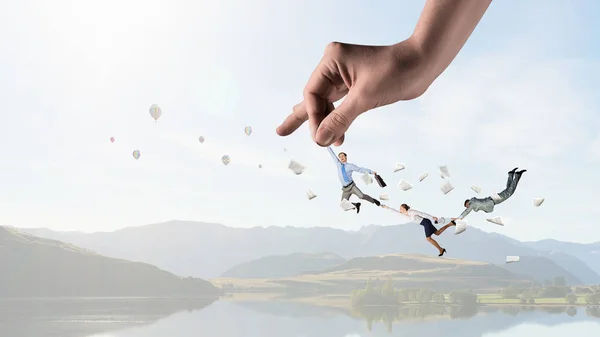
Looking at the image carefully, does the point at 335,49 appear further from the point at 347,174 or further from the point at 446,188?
the point at 446,188

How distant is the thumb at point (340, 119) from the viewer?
215 centimetres

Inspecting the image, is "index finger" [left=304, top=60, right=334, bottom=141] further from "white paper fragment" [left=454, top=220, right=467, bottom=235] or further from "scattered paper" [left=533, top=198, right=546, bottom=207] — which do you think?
"scattered paper" [left=533, top=198, right=546, bottom=207]

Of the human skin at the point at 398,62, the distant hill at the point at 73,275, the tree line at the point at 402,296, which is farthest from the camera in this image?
the distant hill at the point at 73,275

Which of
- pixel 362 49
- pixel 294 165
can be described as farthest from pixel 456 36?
pixel 294 165

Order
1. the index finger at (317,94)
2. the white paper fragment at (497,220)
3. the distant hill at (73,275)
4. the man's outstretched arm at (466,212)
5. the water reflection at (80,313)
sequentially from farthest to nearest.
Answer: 1. the distant hill at (73,275)
2. the water reflection at (80,313)
3. the white paper fragment at (497,220)
4. the man's outstretched arm at (466,212)
5. the index finger at (317,94)

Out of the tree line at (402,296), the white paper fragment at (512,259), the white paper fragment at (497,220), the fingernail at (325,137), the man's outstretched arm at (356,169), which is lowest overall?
the white paper fragment at (512,259)

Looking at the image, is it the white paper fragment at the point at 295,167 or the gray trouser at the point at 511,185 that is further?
the white paper fragment at the point at 295,167

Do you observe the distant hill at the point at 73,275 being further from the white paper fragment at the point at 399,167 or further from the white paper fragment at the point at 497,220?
the white paper fragment at the point at 497,220

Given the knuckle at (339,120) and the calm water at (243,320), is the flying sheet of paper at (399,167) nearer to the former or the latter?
the knuckle at (339,120)

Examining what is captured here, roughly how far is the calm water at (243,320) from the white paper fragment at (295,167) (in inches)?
2796

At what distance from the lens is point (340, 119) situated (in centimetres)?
217

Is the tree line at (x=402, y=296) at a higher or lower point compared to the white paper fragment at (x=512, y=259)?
higher

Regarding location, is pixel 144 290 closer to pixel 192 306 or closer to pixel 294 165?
pixel 192 306

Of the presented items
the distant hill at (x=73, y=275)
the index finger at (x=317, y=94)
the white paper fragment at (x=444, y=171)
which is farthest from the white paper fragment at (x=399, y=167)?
the distant hill at (x=73, y=275)
